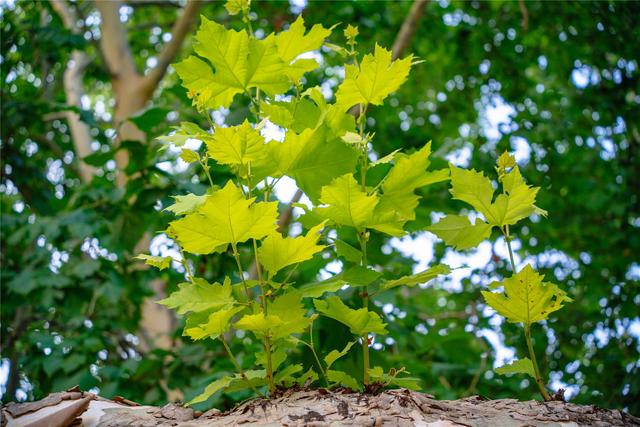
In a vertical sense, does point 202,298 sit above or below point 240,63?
below

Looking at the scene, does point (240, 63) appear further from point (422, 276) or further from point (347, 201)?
point (422, 276)

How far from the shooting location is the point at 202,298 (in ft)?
2.77

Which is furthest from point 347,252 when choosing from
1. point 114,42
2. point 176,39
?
point 114,42

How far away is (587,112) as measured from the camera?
469 centimetres

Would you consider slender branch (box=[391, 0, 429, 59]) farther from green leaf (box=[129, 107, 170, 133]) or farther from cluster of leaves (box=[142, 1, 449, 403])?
cluster of leaves (box=[142, 1, 449, 403])

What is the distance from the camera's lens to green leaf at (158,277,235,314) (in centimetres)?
84

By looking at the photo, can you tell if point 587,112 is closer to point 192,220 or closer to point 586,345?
point 586,345

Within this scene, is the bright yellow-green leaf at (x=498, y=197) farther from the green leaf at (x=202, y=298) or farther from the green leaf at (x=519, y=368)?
the green leaf at (x=202, y=298)

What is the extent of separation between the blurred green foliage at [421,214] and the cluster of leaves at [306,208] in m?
0.18

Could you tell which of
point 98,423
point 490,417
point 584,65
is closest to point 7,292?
point 98,423

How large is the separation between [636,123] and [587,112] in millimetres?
925

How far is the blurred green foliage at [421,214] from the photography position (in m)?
2.39

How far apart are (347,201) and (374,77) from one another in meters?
0.18

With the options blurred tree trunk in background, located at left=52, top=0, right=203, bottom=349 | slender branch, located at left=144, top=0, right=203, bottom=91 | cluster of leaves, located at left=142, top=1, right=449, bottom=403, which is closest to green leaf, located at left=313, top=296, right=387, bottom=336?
cluster of leaves, located at left=142, top=1, right=449, bottom=403
